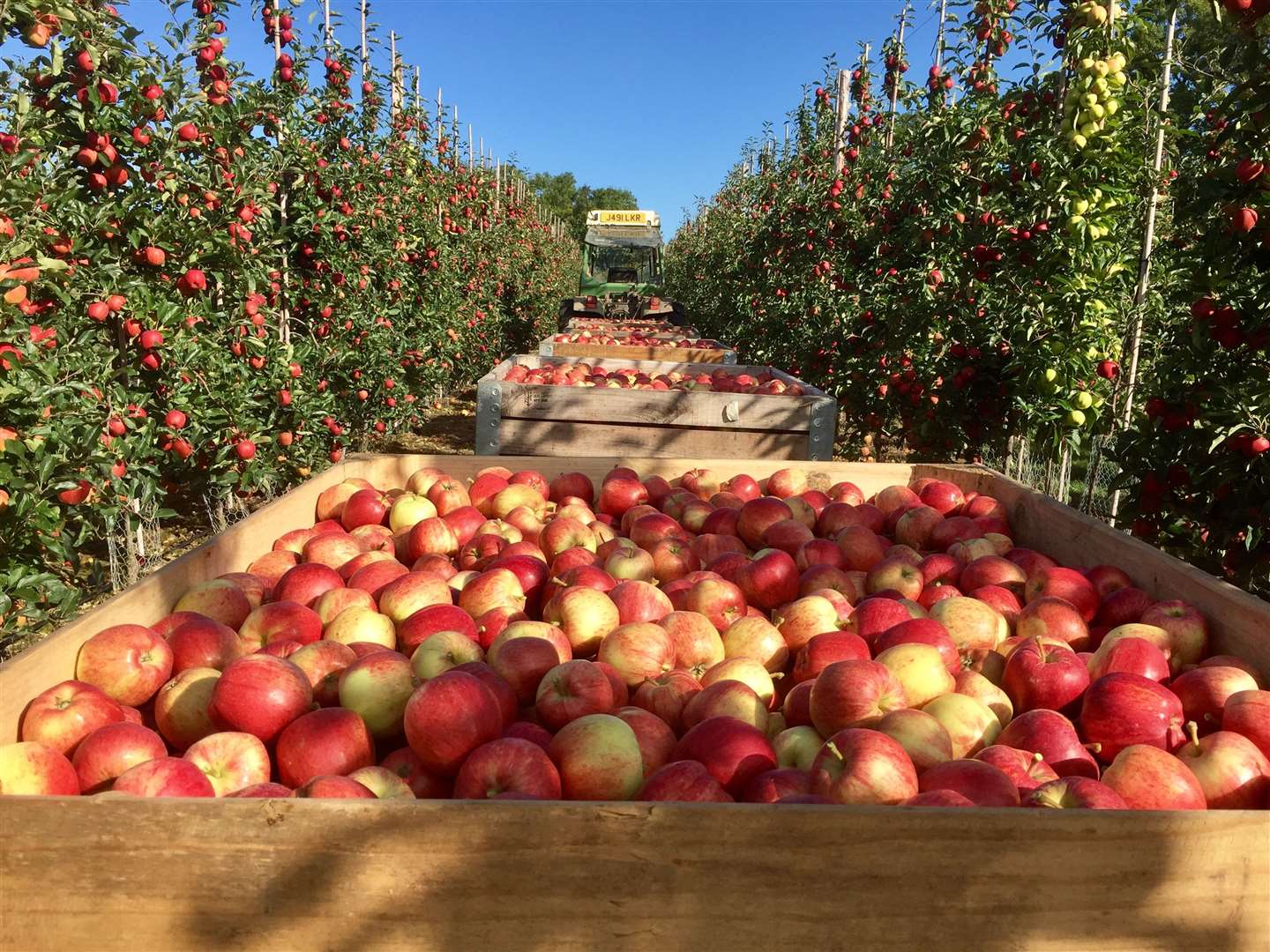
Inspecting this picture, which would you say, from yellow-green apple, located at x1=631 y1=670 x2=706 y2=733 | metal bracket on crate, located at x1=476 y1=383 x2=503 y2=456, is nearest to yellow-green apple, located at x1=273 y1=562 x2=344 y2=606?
yellow-green apple, located at x1=631 y1=670 x2=706 y2=733

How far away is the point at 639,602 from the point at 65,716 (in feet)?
4.21

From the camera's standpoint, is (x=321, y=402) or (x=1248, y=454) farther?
(x=321, y=402)

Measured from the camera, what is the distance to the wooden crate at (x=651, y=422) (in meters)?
5.53

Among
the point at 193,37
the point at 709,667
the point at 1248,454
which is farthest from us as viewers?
the point at 193,37

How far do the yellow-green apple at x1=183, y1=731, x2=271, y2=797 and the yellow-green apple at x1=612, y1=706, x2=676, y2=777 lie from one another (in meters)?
0.68

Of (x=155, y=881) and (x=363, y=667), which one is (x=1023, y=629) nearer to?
(x=363, y=667)

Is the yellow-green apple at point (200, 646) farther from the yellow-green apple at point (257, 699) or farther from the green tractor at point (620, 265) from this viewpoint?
the green tractor at point (620, 265)

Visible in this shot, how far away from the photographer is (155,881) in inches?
46.4

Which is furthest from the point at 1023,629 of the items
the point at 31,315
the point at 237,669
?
the point at 31,315

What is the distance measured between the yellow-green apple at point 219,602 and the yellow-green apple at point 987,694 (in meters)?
1.76

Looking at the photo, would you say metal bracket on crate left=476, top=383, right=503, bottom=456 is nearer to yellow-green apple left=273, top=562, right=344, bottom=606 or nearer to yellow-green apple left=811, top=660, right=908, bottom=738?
yellow-green apple left=273, top=562, right=344, bottom=606

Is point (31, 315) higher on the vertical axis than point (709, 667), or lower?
higher

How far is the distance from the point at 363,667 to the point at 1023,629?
1.64m

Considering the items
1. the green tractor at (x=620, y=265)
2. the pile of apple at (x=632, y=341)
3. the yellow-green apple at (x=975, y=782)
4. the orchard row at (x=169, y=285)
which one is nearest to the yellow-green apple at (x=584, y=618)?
the yellow-green apple at (x=975, y=782)
